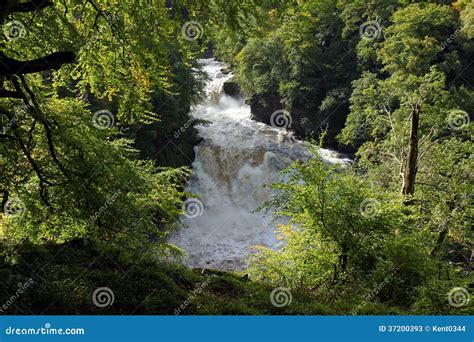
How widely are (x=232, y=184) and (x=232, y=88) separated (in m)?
19.5

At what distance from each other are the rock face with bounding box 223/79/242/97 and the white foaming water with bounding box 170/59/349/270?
596cm

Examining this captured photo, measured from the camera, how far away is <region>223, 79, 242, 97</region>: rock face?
44.4 meters

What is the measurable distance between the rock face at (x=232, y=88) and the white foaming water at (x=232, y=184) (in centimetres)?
596

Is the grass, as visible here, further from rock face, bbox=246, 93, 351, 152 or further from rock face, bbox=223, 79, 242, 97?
rock face, bbox=223, 79, 242, 97

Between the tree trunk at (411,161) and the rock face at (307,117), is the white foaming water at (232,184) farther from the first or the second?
the tree trunk at (411,161)

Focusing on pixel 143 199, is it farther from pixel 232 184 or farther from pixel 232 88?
pixel 232 88

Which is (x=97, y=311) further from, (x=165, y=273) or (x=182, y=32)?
(x=182, y=32)

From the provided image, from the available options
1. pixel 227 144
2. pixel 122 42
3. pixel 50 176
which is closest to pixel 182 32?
pixel 122 42

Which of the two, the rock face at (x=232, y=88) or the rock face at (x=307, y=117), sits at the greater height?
the rock face at (x=232, y=88)

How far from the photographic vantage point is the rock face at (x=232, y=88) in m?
44.4

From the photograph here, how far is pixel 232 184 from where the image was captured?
28.3 m

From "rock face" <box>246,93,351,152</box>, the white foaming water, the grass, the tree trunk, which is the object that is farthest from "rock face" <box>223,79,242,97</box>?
the grass

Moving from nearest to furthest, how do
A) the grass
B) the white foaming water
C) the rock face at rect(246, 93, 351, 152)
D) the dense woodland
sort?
the dense woodland → the grass → the white foaming water → the rock face at rect(246, 93, 351, 152)

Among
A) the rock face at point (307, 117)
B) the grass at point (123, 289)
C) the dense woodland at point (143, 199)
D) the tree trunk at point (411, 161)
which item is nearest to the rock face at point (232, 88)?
→ the rock face at point (307, 117)
